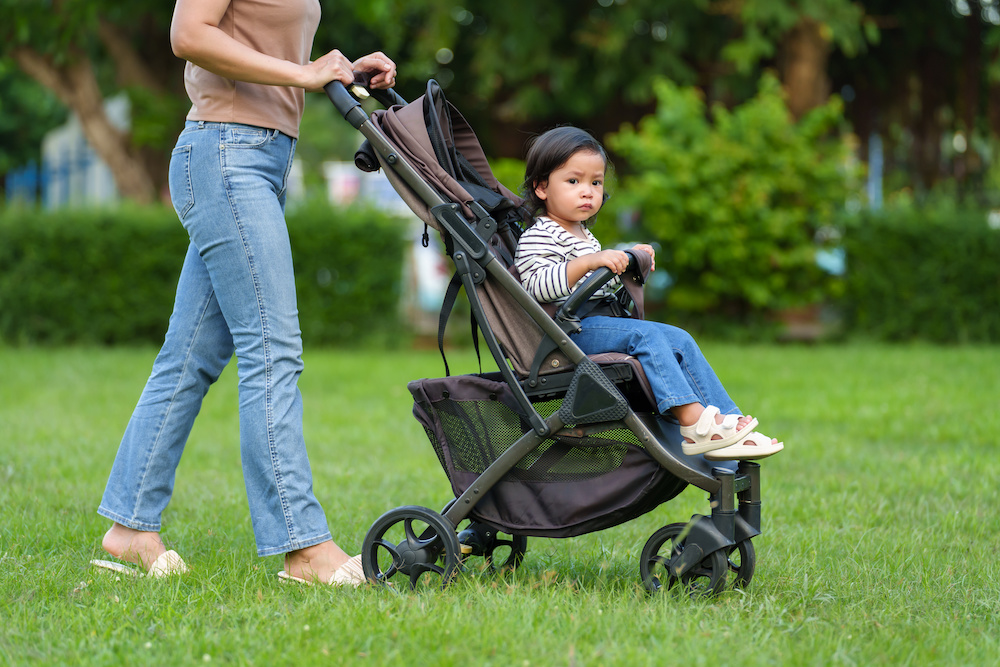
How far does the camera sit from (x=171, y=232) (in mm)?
11250

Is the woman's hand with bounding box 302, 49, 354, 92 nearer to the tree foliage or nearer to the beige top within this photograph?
the beige top

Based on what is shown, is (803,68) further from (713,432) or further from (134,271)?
(713,432)

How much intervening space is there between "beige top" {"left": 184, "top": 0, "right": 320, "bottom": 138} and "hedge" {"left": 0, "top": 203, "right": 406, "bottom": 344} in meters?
8.10

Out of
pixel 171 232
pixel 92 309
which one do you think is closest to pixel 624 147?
pixel 171 232

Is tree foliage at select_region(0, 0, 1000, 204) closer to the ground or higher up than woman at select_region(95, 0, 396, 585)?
higher up

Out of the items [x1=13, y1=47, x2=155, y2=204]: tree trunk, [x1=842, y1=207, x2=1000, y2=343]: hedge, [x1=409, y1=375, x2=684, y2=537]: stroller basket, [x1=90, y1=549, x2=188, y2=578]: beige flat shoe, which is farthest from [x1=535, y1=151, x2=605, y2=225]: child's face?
[x1=13, y1=47, x2=155, y2=204]: tree trunk

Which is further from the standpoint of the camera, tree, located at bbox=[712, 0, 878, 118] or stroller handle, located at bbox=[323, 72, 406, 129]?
tree, located at bbox=[712, 0, 878, 118]

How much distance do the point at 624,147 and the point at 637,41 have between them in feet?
5.68

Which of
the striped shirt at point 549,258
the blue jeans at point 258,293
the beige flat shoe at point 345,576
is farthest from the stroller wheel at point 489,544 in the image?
the striped shirt at point 549,258

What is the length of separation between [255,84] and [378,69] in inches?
16.9

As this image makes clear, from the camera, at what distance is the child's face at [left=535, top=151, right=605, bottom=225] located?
3.23m

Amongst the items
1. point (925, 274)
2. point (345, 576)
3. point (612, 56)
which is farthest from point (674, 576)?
point (612, 56)

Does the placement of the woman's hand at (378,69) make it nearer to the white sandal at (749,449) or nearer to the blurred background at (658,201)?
the white sandal at (749,449)

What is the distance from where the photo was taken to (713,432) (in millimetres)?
2914
